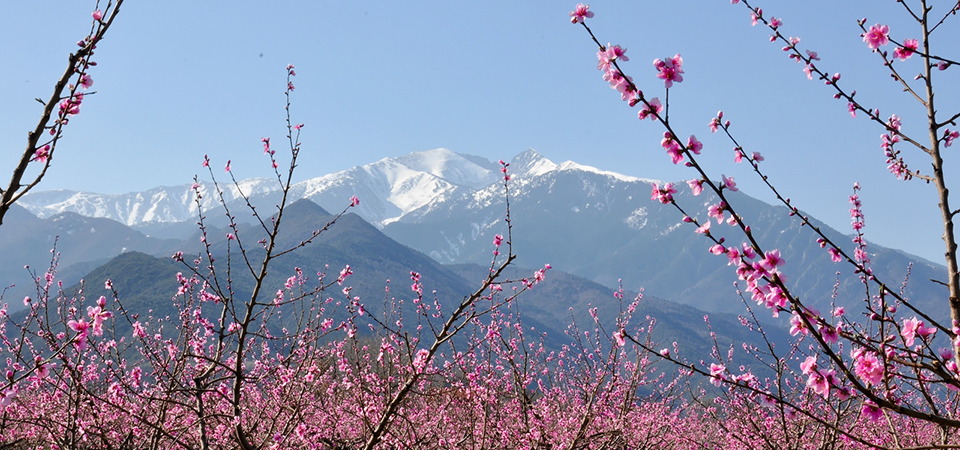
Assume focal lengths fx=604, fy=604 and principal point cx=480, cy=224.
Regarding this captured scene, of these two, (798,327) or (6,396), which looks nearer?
(798,327)

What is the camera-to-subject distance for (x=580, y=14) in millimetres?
3322

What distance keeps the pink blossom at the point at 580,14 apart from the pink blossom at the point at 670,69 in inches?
19.2

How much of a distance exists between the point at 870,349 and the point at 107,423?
8705mm

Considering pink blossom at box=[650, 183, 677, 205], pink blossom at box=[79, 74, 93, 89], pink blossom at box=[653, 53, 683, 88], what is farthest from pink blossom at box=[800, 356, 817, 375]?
pink blossom at box=[79, 74, 93, 89]

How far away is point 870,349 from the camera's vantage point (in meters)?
2.54

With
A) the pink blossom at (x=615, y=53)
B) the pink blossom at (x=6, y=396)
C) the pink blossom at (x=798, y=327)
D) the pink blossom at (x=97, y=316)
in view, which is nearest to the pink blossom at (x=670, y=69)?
the pink blossom at (x=615, y=53)

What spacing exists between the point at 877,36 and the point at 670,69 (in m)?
2.10

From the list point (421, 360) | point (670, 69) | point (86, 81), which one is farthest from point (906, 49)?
point (86, 81)

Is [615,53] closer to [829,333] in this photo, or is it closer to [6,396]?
[829,333]

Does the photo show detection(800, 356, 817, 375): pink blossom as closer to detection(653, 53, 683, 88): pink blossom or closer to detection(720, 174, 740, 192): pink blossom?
detection(720, 174, 740, 192): pink blossom

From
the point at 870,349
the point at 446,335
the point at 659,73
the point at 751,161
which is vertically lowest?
the point at 446,335

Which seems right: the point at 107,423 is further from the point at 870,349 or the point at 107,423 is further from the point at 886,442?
the point at 886,442

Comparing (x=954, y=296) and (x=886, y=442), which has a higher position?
(x=954, y=296)

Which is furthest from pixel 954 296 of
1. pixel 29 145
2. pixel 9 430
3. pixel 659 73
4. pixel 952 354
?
pixel 9 430
